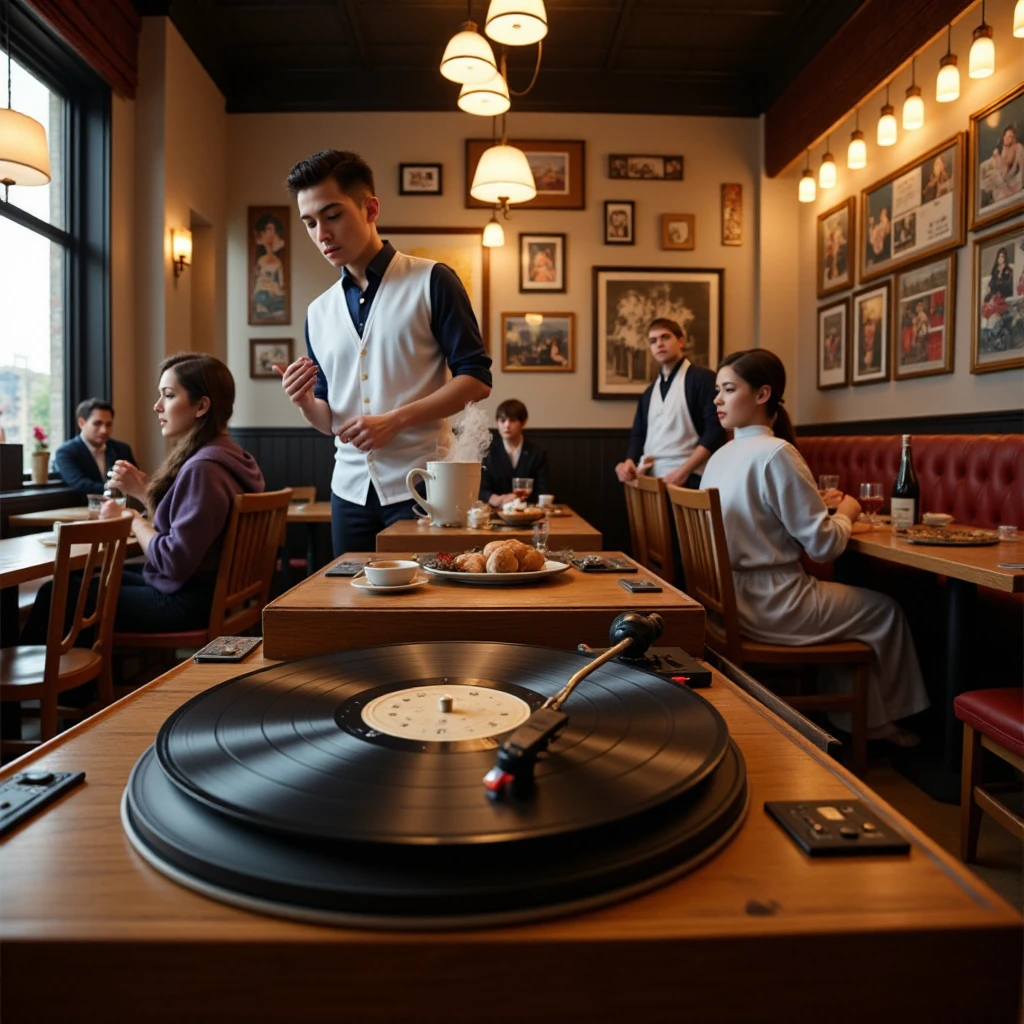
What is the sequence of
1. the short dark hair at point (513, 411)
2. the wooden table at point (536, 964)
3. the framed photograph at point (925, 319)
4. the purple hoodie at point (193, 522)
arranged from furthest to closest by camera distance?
the short dark hair at point (513, 411) → the framed photograph at point (925, 319) → the purple hoodie at point (193, 522) → the wooden table at point (536, 964)

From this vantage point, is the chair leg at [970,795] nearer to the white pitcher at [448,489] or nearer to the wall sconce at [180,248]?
the white pitcher at [448,489]

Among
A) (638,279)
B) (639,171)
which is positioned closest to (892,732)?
(638,279)

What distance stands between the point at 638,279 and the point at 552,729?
5.83 metres

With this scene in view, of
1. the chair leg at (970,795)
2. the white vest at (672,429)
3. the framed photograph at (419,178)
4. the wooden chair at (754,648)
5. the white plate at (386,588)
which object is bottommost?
the chair leg at (970,795)

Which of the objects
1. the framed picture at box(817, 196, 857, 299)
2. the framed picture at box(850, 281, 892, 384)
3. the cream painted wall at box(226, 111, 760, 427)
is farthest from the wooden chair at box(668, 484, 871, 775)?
the cream painted wall at box(226, 111, 760, 427)

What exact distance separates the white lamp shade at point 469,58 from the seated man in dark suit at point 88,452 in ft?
8.71

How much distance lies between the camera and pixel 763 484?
2453mm

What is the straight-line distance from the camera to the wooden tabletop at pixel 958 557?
1.80 m

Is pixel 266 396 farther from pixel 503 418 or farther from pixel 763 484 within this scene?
pixel 763 484

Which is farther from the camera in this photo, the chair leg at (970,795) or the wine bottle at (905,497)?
the wine bottle at (905,497)

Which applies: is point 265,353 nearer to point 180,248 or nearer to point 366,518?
point 180,248

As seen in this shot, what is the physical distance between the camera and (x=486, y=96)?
11.0ft

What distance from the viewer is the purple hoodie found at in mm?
2449

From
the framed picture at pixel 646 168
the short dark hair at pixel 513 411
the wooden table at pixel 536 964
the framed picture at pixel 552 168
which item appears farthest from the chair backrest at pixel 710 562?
the framed picture at pixel 646 168
